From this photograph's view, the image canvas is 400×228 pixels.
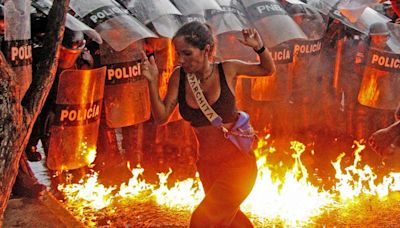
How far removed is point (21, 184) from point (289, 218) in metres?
2.68

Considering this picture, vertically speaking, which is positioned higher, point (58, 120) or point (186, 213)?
point (58, 120)

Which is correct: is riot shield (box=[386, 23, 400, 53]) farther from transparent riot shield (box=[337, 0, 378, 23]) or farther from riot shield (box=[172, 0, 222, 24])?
riot shield (box=[172, 0, 222, 24])

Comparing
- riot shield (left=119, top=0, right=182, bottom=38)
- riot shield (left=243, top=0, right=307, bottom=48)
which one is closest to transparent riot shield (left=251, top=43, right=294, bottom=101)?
riot shield (left=243, top=0, right=307, bottom=48)

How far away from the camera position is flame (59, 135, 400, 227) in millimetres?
5996

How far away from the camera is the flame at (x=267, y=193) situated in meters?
6.00

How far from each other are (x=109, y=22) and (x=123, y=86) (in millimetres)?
703

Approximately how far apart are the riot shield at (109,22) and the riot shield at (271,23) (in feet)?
6.19

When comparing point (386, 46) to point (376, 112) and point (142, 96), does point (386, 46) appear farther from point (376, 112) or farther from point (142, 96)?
point (142, 96)

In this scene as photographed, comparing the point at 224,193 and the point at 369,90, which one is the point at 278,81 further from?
the point at 224,193

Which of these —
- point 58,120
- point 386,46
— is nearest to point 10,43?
point 58,120

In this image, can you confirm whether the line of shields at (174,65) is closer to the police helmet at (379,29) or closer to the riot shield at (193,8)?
the riot shield at (193,8)

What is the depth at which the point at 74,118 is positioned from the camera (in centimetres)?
560

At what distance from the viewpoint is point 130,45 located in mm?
6207

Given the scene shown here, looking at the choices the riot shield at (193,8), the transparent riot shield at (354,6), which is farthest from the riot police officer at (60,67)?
the transparent riot shield at (354,6)
